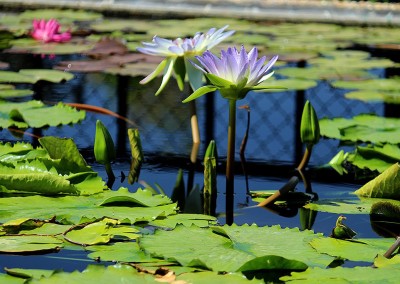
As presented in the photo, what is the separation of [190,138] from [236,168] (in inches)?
12.1

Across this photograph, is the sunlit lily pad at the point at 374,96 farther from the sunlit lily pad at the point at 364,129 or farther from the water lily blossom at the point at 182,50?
the water lily blossom at the point at 182,50

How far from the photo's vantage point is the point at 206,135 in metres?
2.45

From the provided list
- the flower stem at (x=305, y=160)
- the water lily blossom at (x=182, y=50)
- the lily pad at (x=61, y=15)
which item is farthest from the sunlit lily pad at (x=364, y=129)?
the lily pad at (x=61, y=15)

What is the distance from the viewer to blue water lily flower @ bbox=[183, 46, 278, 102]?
165 cm

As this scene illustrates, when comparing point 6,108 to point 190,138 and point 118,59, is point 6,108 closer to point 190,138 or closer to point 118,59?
point 190,138

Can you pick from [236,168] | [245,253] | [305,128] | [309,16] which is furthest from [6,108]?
[309,16]

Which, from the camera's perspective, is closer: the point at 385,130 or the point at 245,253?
the point at 245,253

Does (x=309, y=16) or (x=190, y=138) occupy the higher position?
(x=309, y=16)

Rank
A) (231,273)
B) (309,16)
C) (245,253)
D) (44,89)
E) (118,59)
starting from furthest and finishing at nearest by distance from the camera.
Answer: (309,16) → (118,59) → (44,89) → (245,253) → (231,273)

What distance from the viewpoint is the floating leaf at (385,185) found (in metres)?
1.76

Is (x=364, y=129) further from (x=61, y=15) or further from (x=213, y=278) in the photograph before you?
(x=61, y=15)

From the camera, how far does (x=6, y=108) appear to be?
8.25 ft

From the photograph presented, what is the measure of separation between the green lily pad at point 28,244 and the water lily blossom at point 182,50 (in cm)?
58

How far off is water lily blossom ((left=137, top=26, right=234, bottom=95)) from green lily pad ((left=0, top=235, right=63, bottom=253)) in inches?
22.9
